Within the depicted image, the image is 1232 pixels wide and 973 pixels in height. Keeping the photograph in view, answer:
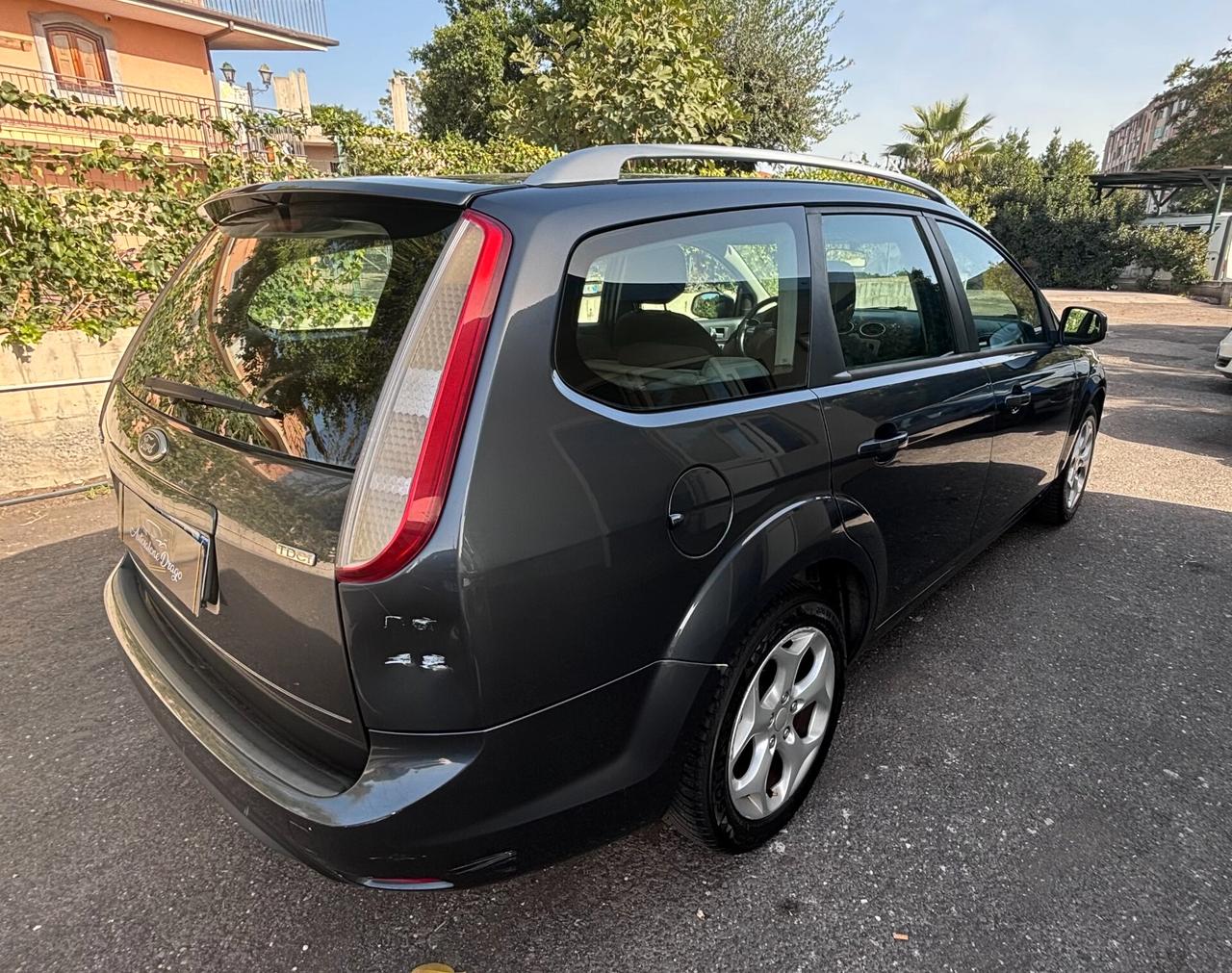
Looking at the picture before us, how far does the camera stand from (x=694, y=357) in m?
1.80

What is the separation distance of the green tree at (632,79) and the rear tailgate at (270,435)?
6242 mm

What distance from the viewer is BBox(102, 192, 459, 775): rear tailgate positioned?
141cm

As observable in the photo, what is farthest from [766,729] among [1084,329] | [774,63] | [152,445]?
[774,63]

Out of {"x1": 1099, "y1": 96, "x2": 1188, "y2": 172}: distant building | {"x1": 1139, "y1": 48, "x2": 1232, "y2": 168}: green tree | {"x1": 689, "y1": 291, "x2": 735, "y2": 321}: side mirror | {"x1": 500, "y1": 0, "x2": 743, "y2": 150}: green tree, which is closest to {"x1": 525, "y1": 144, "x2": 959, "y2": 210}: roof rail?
{"x1": 689, "y1": 291, "x2": 735, "y2": 321}: side mirror

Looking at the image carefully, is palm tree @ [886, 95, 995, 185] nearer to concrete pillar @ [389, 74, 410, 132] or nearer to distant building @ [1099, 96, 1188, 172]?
concrete pillar @ [389, 74, 410, 132]

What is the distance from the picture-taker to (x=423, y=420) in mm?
1308

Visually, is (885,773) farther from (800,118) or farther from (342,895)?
(800,118)

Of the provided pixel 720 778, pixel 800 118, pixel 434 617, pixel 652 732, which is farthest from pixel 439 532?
pixel 800 118

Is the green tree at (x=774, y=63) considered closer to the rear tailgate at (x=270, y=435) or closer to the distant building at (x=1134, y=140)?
the rear tailgate at (x=270, y=435)

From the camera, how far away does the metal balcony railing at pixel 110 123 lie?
562 centimetres

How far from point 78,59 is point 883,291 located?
20770mm

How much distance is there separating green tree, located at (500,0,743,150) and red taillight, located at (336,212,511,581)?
678 cm

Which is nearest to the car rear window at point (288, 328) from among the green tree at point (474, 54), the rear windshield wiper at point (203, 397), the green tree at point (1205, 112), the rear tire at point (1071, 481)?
the rear windshield wiper at point (203, 397)

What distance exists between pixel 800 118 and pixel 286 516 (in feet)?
61.3
